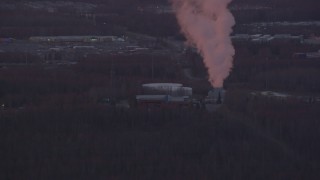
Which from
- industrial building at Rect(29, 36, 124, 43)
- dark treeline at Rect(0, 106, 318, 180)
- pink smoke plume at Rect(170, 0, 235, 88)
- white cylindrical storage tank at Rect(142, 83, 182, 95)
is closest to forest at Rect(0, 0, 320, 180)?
dark treeline at Rect(0, 106, 318, 180)

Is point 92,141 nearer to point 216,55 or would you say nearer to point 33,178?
point 33,178

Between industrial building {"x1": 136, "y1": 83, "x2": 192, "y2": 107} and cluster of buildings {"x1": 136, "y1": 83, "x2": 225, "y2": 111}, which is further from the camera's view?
industrial building {"x1": 136, "y1": 83, "x2": 192, "y2": 107}

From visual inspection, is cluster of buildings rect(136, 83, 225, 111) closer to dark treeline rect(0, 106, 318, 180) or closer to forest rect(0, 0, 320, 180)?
forest rect(0, 0, 320, 180)

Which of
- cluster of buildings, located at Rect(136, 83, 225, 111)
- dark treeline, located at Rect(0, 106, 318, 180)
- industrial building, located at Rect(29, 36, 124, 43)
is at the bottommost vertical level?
dark treeline, located at Rect(0, 106, 318, 180)

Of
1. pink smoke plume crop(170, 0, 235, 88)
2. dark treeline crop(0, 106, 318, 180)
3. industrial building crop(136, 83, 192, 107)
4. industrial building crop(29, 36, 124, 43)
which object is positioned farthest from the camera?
industrial building crop(29, 36, 124, 43)

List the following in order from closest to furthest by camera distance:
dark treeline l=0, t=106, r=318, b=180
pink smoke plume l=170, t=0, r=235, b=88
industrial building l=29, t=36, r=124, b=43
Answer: dark treeline l=0, t=106, r=318, b=180 → pink smoke plume l=170, t=0, r=235, b=88 → industrial building l=29, t=36, r=124, b=43

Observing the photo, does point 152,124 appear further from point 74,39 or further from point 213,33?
point 74,39

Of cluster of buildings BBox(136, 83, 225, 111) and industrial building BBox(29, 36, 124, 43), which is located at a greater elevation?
industrial building BBox(29, 36, 124, 43)

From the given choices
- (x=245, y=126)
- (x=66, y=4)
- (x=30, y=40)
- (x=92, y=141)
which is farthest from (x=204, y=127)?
(x=66, y=4)

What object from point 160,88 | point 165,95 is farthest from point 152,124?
point 160,88
